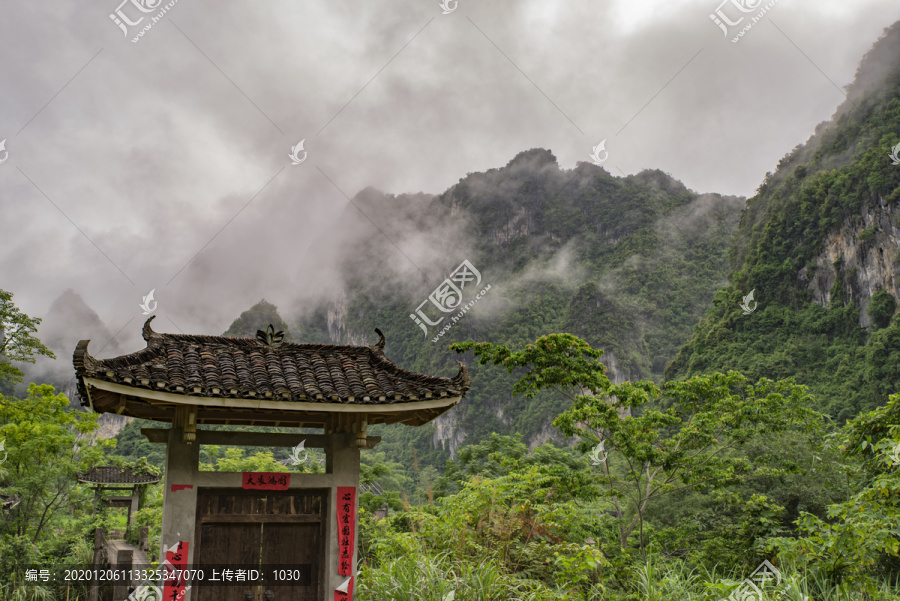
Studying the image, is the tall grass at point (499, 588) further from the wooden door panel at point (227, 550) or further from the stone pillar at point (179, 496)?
the stone pillar at point (179, 496)

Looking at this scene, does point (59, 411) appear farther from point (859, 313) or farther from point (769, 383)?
point (859, 313)

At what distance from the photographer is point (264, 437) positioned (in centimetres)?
522

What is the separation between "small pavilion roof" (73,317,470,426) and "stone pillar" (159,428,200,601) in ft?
1.09

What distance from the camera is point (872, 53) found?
4653 cm

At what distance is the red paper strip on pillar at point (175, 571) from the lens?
4.66 m

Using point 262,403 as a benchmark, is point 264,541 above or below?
below

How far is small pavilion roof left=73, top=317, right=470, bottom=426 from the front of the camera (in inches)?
169

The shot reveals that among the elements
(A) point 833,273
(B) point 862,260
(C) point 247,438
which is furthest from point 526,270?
(C) point 247,438

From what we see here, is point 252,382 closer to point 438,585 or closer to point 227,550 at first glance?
point 227,550

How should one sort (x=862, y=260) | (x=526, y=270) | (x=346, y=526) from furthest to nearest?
(x=526, y=270) → (x=862, y=260) → (x=346, y=526)

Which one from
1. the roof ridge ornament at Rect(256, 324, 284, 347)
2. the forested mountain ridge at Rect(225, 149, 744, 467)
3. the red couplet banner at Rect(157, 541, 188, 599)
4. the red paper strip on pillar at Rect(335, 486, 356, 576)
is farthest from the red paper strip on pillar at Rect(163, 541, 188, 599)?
the forested mountain ridge at Rect(225, 149, 744, 467)

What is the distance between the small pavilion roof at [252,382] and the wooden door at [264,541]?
27.8 inches

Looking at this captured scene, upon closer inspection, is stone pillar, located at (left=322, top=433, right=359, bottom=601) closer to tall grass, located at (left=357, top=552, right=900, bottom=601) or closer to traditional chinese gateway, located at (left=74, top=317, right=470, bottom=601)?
traditional chinese gateway, located at (left=74, top=317, right=470, bottom=601)

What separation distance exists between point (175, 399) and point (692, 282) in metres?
74.4
